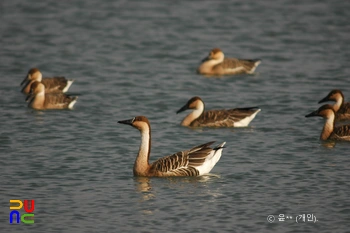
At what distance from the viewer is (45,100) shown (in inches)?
876

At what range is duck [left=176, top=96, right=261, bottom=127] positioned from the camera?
20.2m

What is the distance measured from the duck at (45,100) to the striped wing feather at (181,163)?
6656mm

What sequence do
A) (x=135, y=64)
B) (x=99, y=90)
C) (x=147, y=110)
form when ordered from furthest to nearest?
(x=135, y=64) < (x=99, y=90) < (x=147, y=110)

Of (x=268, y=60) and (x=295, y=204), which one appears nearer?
(x=295, y=204)

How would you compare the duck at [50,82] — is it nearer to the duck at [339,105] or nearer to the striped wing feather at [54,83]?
the striped wing feather at [54,83]

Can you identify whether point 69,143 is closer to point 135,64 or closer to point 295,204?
point 295,204

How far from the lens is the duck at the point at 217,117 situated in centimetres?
2016

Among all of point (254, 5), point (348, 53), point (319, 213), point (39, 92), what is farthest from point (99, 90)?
point (254, 5)

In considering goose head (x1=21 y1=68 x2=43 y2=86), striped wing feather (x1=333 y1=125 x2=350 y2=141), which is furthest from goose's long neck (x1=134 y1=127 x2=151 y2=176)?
goose head (x1=21 y1=68 x2=43 y2=86)

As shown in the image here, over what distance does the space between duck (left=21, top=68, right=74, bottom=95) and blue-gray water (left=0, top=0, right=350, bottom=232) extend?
483mm

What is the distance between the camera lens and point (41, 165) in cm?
1666

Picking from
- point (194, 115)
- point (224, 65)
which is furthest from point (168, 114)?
point (224, 65)

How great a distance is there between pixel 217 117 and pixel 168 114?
1821 mm

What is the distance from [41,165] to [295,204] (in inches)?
204
